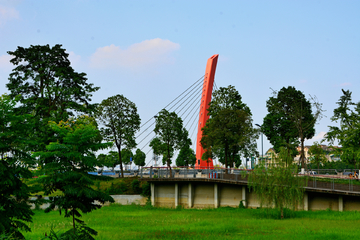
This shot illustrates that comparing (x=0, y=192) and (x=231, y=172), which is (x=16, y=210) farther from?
(x=231, y=172)

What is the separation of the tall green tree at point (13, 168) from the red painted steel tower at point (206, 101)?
42.4 metres

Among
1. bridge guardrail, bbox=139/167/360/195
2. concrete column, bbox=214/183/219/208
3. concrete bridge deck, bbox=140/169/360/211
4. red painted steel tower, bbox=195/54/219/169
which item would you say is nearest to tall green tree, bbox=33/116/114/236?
bridge guardrail, bbox=139/167/360/195

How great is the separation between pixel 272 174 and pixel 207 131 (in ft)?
66.4

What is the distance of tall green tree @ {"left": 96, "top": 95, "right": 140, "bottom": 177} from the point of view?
193 ft

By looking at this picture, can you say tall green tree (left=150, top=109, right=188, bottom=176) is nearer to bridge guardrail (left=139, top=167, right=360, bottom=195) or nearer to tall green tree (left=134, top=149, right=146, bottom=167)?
bridge guardrail (left=139, top=167, right=360, bottom=195)

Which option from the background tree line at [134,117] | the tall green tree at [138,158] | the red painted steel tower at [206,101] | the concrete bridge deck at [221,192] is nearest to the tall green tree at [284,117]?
the background tree line at [134,117]

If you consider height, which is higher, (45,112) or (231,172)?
(45,112)

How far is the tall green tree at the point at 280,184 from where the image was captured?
3612cm

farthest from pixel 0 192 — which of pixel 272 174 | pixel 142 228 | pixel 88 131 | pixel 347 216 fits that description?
pixel 347 216

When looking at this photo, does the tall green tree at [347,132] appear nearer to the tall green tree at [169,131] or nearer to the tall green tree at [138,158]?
the tall green tree at [169,131]

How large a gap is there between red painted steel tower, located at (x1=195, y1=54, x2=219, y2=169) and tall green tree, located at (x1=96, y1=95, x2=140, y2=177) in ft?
32.5

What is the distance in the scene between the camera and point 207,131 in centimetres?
5647

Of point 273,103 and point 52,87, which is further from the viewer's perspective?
point 273,103

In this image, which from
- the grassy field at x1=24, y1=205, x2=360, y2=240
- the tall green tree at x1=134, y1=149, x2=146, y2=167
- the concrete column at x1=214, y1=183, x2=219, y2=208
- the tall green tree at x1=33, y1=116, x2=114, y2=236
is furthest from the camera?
the tall green tree at x1=134, y1=149, x2=146, y2=167
